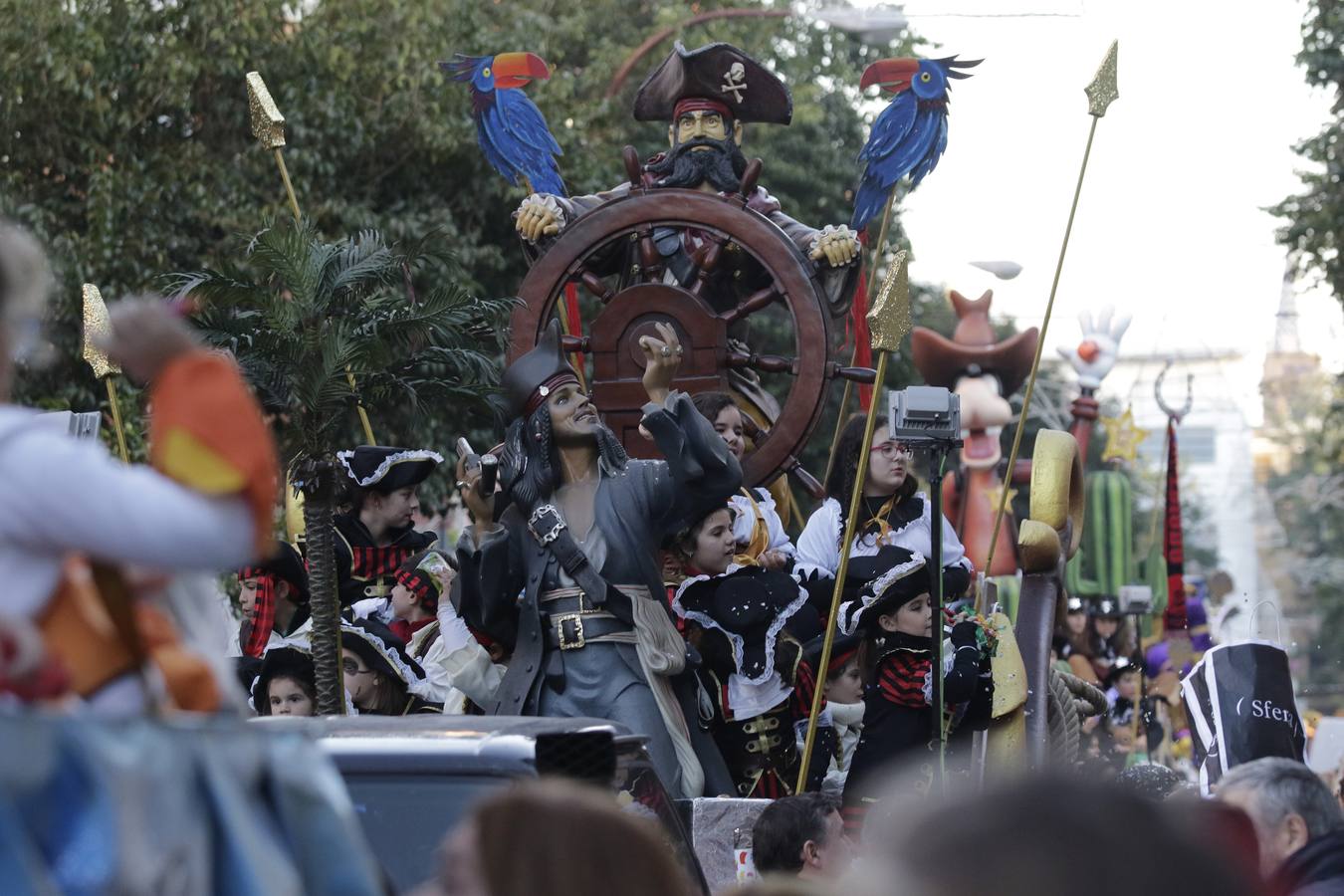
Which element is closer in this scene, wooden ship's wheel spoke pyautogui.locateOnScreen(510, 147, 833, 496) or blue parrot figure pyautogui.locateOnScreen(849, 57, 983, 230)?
wooden ship's wheel spoke pyautogui.locateOnScreen(510, 147, 833, 496)

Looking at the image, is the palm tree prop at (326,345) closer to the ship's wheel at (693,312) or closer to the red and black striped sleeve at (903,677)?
the ship's wheel at (693,312)

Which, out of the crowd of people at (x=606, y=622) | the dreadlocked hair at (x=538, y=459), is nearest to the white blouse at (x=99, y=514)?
the crowd of people at (x=606, y=622)

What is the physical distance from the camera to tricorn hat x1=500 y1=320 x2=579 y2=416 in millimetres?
7234

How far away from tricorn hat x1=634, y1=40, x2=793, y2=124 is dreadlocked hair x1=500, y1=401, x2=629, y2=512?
2.90m

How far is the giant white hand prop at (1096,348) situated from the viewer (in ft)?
61.1

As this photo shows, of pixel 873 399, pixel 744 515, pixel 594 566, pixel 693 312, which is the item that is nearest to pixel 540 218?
pixel 693 312

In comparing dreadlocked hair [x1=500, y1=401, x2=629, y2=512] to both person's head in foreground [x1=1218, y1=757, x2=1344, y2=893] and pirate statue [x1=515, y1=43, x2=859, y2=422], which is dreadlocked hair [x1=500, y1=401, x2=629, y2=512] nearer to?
pirate statue [x1=515, y1=43, x2=859, y2=422]

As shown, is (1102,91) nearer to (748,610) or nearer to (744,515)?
(744,515)

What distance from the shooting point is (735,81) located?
966 centimetres

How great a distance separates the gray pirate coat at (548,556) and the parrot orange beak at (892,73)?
3.24 meters

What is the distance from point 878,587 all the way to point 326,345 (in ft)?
7.21

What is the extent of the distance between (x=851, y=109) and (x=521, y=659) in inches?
865

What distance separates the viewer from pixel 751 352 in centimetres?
910

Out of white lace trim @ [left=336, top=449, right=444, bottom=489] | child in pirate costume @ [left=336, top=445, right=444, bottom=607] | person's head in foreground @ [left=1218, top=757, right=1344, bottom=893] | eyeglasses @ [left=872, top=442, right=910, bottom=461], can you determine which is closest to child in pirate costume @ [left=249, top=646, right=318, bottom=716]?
→ child in pirate costume @ [left=336, top=445, right=444, bottom=607]
